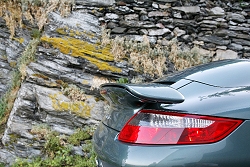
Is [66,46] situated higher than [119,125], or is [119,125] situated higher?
[119,125]

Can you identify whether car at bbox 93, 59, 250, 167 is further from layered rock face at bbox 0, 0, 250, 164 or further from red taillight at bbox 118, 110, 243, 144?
layered rock face at bbox 0, 0, 250, 164

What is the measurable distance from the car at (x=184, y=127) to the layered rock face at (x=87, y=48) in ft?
9.25

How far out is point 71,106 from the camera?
15.0 feet

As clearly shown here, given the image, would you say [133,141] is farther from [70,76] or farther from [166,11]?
[166,11]

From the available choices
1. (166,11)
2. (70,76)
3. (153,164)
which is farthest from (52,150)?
(166,11)

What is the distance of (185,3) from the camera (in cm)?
616

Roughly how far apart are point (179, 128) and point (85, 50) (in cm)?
377

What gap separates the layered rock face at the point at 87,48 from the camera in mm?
4531

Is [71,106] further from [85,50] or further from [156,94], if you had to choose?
[156,94]

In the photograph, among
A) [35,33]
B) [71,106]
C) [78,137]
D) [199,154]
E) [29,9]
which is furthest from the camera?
[29,9]

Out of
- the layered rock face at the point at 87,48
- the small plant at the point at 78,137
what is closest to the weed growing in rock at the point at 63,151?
the small plant at the point at 78,137

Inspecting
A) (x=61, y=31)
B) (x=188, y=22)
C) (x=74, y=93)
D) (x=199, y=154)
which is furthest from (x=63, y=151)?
(x=188, y=22)

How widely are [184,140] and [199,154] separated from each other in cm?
11

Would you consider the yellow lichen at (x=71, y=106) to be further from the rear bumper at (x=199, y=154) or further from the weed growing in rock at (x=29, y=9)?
the rear bumper at (x=199, y=154)
